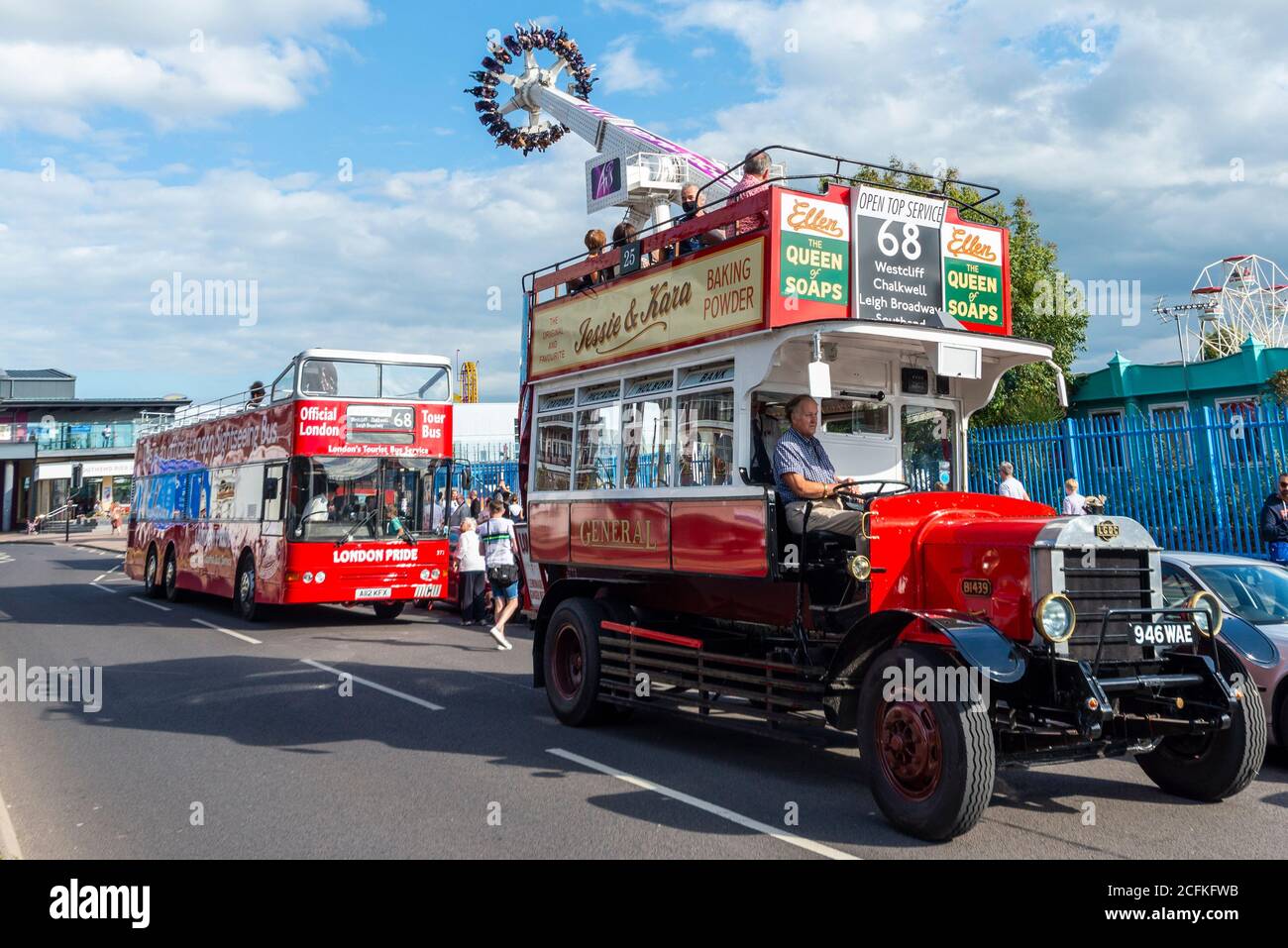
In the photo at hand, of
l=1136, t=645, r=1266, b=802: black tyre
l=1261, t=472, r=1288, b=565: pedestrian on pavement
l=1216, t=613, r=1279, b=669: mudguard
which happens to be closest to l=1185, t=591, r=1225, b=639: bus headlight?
l=1136, t=645, r=1266, b=802: black tyre

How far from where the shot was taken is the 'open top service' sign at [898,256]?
7570mm

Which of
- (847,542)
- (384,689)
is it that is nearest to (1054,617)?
(847,542)

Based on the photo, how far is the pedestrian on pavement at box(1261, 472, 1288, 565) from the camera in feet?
39.4

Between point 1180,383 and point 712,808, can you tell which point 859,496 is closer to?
point 712,808

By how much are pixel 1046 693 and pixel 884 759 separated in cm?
91

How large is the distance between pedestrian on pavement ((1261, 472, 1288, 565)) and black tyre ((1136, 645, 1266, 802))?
261 inches

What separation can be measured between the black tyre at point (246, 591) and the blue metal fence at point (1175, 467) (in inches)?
451

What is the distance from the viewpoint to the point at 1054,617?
5.63 m

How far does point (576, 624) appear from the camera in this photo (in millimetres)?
8828

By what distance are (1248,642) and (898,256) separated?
351 cm

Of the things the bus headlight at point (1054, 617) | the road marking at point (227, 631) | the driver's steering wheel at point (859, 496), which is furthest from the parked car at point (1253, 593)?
the road marking at point (227, 631)

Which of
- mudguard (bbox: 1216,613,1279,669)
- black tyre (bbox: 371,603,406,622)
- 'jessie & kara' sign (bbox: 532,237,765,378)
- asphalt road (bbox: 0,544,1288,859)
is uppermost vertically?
'jessie & kara' sign (bbox: 532,237,765,378)

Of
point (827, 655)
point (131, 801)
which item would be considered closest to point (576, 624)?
point (827, 655)

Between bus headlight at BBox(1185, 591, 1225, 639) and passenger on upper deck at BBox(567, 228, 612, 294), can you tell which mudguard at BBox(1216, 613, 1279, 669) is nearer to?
bus headlight at BBox(1185, 591, 1225, 639)
